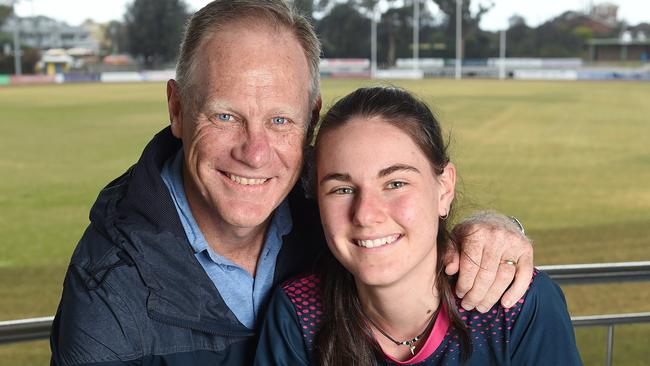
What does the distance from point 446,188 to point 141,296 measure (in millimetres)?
703

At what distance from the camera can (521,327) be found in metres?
1.72

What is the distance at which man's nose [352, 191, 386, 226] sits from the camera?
1652 mm

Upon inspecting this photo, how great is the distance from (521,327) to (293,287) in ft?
1.69

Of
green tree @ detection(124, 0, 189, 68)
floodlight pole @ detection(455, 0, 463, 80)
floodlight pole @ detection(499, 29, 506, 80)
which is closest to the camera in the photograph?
green tree @ detection(124, 0, 189, 68)

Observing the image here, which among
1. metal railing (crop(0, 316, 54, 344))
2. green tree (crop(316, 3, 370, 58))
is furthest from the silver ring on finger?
green tree (crop(316, 3, 370, 58))

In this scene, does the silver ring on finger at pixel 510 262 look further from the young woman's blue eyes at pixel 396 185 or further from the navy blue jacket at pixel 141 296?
the navy blue jacket at pixel 141 296

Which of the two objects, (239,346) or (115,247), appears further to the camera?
(239,346)

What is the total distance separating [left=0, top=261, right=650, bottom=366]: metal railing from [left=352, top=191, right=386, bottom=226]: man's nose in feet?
2.67

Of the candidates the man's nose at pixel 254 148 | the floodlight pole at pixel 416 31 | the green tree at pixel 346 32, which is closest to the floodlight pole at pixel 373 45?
the green tree at pixel 346 32

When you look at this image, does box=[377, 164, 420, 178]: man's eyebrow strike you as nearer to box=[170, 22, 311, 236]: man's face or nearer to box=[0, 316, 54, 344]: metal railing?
box=[170, 22, 311, 236]: man's face

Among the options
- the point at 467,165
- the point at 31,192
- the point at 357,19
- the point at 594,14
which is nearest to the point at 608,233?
the point at 467,165

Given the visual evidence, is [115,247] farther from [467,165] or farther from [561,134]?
[561,134]

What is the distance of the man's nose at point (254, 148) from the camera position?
1.84 metres

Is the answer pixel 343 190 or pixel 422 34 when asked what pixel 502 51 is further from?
pixel 343 190
